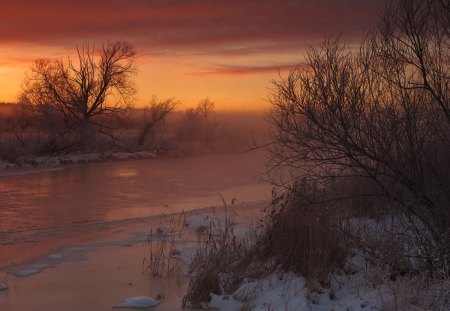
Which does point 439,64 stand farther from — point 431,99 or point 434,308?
point 434,308

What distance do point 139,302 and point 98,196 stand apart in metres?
11.2

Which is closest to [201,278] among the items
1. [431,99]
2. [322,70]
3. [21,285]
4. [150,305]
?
[150,305]

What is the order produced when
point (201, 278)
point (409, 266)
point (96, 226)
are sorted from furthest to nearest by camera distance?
1. point (96, 226)
2. point (201, 278)
3. point (409, 266)

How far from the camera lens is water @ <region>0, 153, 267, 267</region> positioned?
1263 centimetres

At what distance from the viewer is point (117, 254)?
10898 millimetres

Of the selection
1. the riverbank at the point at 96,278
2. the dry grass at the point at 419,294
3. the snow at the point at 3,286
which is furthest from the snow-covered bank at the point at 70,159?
the dry grass at the point at 419,294

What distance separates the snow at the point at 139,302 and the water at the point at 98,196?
3.21 meters

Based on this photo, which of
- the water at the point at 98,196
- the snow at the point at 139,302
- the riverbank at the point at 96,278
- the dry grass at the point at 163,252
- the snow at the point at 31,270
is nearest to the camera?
the snow at the point at 139,302

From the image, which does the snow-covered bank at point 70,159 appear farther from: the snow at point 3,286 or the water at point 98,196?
the snow at point 3,286

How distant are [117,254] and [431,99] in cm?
623

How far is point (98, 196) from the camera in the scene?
737 inches

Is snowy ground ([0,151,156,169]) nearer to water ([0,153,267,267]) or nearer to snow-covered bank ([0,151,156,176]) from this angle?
snow-covered bank ([0,151,156,176])

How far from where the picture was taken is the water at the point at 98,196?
12.6m

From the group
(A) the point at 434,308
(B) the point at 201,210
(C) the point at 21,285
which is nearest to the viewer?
(A) the point at 434,308
